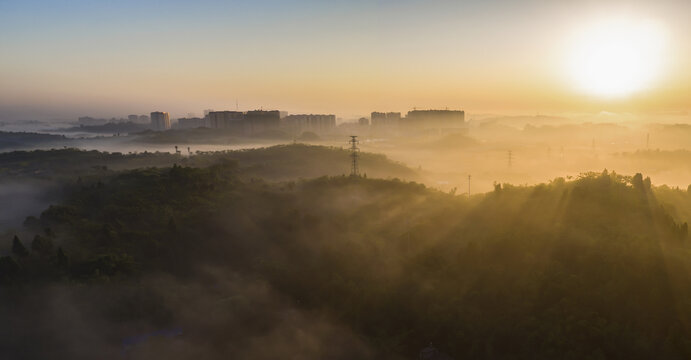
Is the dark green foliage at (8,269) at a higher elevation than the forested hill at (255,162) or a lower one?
lower

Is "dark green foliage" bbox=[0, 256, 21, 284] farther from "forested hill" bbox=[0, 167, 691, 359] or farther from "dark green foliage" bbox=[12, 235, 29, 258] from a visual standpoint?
"dark green foliage" bbox=[12, 235, 29, 258]

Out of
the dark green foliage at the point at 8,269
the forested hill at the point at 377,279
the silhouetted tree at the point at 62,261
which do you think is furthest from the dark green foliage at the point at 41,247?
the dark green foliage at the point at 8,269

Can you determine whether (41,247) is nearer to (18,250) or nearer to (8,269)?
(18,250)

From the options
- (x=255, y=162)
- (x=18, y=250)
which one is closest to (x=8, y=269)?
(x=18, y=250)

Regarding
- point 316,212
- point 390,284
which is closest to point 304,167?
point 316,212

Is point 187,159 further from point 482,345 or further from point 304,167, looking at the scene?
point 482,345

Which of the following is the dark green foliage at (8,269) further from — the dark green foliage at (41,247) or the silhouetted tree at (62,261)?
the dark green foliage at (41,247)
